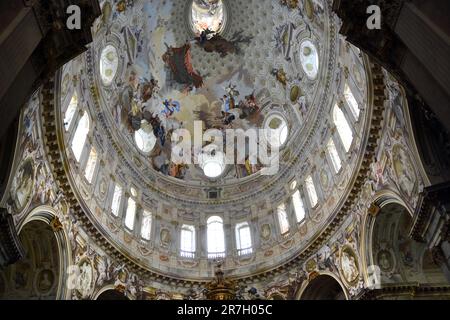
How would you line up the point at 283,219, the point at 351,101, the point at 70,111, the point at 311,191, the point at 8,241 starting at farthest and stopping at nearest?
the point at 283,219 → the point at 311,191 → the point at 351,101 → the point at 70,111 → the point at 8,241

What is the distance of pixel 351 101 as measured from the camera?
2055cm

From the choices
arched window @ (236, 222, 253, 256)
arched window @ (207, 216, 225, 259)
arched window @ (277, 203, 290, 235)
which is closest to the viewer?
arched window @ (277, 203, 290, 235)

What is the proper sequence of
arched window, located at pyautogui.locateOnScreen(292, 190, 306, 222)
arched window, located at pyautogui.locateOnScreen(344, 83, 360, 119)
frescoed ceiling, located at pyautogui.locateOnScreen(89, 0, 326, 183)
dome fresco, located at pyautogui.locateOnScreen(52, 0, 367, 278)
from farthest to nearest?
frescoed ceiling, located at pyautogui.locateOnScreen(89, 0, 326, 183) → arched window, located at pyautogui.locateOnScreen(292, 190, 306, 222) → dome fresco, located at pyautogui.locateOnScreen(52, 0, 367, 278) → arched window, located at pyautogui.locateOnScreen(344, 83, 360, 119)

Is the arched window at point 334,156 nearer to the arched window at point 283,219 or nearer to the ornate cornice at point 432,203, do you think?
the arched window at point 283,219

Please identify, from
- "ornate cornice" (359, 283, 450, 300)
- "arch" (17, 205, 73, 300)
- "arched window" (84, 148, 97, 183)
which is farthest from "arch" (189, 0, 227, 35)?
"ornate cornice" (359, 283, 450, 300)

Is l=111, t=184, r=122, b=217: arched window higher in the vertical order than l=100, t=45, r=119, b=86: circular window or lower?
lower

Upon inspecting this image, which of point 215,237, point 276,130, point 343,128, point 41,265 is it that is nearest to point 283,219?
point 215,237

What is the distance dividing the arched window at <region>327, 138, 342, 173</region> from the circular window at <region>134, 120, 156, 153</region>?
44.2ft

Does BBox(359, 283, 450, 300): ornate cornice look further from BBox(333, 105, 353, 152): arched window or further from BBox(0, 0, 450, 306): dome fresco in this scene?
BBox(333, 105, 353, 152): arched window

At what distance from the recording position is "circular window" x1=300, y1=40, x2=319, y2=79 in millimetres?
25703

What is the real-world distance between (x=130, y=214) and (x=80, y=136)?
639cm

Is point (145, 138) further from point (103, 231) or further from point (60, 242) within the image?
point (60, 242)

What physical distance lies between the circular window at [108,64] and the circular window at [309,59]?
12.3 meters
